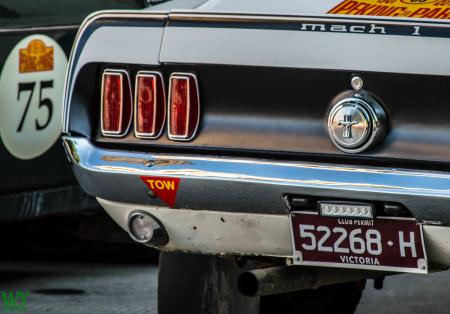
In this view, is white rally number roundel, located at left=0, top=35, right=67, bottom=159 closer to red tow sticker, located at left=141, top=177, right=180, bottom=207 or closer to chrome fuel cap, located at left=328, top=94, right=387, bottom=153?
red tow sticker, located at left=141, top=177, right=180, bottom=207

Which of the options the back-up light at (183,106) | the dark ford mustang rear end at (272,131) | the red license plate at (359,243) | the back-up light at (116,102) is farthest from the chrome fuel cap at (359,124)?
the back-up light at (116,102)

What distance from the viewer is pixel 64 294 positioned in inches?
263

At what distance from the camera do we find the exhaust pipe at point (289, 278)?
4.41 metres

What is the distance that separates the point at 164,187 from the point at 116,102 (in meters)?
0.33

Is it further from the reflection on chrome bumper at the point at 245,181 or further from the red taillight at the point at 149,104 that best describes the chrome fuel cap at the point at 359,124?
the red taillight at the point at 149,104

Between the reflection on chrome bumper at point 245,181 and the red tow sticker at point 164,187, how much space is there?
0.01m

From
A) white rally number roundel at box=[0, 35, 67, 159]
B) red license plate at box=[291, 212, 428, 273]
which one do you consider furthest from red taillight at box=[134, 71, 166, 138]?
white rally number roundel at box=[0, 35, 67, 159]

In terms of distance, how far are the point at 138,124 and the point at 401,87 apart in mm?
845

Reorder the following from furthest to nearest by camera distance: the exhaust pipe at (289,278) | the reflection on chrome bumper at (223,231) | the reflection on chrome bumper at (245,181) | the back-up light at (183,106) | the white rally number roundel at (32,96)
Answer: the white rally number roundel at (32,96), the exhaust pipe at (289,278), the back-up light at (183,106), the reflection on chrome bumper at (223,231), the reflection on chrome bumper at (245,181)

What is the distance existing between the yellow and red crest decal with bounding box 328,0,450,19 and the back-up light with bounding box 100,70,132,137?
0.69 meters

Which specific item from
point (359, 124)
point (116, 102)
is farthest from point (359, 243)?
point (116, 102)

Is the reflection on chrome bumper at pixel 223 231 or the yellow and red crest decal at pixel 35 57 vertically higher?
the yellow and red crest decal at pixel 35 57

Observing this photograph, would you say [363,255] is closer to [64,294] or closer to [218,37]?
[218,37]

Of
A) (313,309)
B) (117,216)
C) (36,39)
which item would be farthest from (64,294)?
(117,216)
